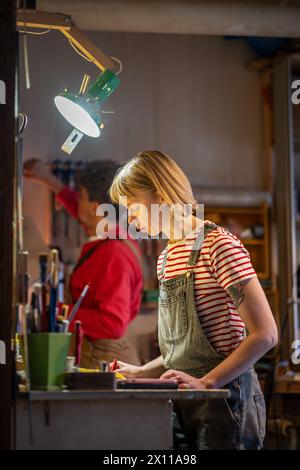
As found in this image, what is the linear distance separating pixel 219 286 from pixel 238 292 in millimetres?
123

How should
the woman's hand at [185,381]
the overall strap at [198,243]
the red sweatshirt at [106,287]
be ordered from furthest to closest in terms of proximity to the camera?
1. the red sweatshirt at [106,287]
2. the overall strap at [198,243]
3. the woman's hand at [185,381]

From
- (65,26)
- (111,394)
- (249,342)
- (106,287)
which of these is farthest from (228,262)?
(106,287)

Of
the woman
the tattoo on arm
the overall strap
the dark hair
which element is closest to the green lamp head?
the woman

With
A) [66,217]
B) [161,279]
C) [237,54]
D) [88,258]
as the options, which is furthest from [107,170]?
[237,54]

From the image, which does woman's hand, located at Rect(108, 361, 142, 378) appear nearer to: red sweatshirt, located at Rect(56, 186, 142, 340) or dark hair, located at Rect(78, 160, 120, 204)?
red sweatshirt, located at Rect(56, 186, 142, 340)

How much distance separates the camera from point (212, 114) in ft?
19.2

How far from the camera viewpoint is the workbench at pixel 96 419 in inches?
68.1

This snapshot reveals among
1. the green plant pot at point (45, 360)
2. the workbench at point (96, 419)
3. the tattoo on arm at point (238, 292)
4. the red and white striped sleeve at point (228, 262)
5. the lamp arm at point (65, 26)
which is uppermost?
the lamp arm at point (65, 26)

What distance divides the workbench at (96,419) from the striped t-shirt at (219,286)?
48cm

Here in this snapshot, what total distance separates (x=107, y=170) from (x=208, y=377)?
69.4 inches

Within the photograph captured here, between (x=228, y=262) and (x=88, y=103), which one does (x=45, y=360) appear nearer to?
(x=228, y=262)

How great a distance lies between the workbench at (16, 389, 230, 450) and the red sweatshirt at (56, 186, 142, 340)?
5.23 feet

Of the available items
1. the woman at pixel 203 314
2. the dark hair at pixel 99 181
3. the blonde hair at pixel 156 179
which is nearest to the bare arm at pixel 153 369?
the woman at pixel 203 314

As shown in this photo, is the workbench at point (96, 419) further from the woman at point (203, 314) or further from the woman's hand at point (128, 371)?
the woman's hand at point (128, 371)
